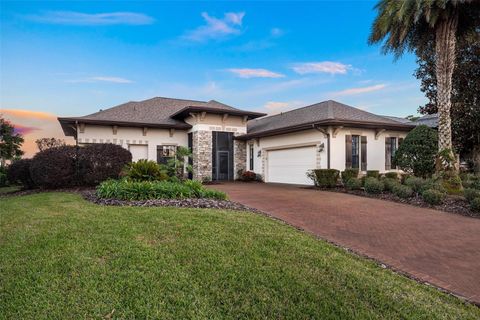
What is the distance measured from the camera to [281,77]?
17328 mm

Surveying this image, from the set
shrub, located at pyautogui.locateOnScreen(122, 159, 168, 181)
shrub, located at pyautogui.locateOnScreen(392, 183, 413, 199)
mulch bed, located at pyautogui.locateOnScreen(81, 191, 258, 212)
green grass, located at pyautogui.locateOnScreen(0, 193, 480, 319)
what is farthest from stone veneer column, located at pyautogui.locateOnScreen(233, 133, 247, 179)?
green grass, located at pyautogui.locateOnScreen(0, 193, 480, 319)

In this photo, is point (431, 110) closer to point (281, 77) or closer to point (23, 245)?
point (281, 77)

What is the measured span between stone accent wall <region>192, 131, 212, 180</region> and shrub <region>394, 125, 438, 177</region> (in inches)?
436

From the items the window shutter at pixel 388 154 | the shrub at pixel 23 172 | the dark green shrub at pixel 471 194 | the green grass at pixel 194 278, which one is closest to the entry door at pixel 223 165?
the window shutter at pixel 388 154

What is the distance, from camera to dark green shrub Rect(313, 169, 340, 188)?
13.2 meters

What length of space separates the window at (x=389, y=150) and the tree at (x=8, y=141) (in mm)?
31128

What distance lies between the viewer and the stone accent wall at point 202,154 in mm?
18094

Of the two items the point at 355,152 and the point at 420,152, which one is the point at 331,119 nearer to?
the point at 355,152

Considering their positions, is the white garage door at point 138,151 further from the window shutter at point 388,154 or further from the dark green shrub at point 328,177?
the window shutter at point 388,154

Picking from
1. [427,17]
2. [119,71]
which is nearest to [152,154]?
[119,71]

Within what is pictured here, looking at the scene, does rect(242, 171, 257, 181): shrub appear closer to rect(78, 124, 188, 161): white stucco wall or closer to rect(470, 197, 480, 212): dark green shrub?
rect(78, 124, 188, 161): white stucco wall

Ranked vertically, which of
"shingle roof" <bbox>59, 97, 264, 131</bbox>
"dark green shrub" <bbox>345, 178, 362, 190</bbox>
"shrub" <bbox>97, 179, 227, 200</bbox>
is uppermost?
"shingle roof" <bbox>59, 97, 264, 131</bbox>

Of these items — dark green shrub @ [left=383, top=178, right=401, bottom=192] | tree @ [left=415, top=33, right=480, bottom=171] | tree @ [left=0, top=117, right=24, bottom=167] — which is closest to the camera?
dark green shrub @ [left=383, top=178, right=401, bottom=192]

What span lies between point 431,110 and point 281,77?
458 inches
